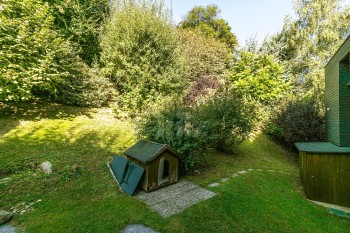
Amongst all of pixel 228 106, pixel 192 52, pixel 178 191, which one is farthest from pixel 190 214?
pixel 192 52

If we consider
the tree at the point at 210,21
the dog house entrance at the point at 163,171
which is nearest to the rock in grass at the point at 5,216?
the dog house entrance at the point at 163,171

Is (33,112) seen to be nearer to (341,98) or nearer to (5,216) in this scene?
(5,216)

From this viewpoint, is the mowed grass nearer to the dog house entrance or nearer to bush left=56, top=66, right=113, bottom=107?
the dog house entrance

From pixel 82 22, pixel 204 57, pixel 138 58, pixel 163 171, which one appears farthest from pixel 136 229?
pixel 204 57

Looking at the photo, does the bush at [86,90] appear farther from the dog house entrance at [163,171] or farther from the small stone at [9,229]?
the small stone at [9,229]

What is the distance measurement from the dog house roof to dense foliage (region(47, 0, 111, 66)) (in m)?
8.71

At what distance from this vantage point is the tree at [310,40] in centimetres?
1716

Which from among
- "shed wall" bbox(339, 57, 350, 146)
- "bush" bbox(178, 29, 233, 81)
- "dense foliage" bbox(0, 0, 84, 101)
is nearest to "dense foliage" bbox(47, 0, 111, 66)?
"dense foliage" bbox(0, 0, 84, 101)

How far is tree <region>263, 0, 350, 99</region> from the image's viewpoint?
1716 centimetres

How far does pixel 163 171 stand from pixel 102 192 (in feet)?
5.74

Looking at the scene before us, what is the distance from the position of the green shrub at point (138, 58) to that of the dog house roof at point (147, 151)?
589 cm

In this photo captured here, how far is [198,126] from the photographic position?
712 centimetres

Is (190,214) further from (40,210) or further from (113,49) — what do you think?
(113,49)

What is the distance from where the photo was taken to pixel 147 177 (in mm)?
5305
